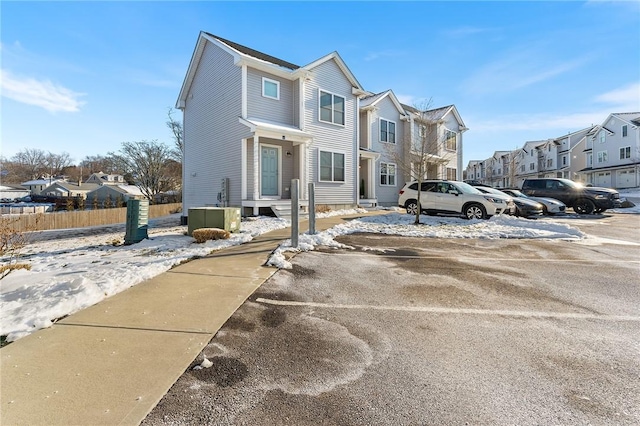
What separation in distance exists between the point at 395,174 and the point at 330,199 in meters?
8.45

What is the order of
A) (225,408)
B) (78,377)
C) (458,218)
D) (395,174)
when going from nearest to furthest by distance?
1. (225,408)
2. (78,377)
3. (458,218)
4. (395,174)

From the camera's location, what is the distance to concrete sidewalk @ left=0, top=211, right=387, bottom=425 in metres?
2.08

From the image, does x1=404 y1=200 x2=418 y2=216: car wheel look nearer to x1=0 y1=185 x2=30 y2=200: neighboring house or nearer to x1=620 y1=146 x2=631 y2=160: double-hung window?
x1=620 y1=146 x2=631 y2=160: double-hung window

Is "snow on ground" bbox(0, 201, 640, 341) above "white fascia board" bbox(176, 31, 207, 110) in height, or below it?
below

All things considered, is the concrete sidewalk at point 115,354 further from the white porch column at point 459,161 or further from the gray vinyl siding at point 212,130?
the white porch column at point 459,161

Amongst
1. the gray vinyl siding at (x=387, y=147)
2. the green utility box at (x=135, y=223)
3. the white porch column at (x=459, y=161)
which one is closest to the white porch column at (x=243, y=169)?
the green utility box at (x=135, y=223)

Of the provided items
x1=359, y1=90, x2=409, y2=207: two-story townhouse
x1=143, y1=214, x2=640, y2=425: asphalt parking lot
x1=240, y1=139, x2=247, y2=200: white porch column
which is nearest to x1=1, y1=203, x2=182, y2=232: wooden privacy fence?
x1=240, y1=139, x2=247, y2=200: white porch column

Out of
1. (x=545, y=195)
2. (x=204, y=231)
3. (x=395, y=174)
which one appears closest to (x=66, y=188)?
(x=395, y=174)

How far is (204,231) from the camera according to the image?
8.23 m

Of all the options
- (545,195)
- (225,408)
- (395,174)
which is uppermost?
(395,174)

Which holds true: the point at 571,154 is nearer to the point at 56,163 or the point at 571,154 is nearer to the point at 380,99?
the point at 380,99

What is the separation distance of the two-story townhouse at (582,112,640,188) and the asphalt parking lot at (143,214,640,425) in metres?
43.3

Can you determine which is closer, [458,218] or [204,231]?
[204,231]

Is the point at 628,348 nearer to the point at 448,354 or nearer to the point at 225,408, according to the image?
the point at 448,354
